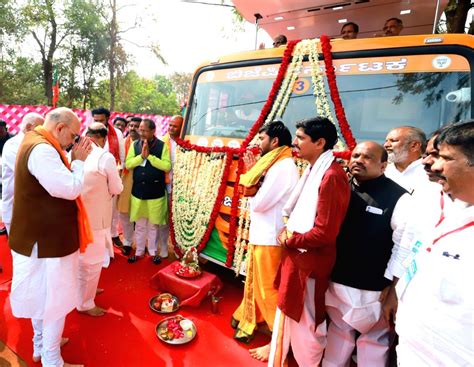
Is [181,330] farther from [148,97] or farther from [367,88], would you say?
[148,97]

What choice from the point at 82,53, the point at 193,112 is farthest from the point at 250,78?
the point at 82,53

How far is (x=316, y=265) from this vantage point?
1989 millimetres

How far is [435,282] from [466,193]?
0.37 metres

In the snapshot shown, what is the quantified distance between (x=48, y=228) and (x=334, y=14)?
13.5ft

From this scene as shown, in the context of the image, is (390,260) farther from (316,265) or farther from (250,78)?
(250,78)

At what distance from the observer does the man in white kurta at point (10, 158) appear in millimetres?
3211

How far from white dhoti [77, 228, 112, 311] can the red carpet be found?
17 cm

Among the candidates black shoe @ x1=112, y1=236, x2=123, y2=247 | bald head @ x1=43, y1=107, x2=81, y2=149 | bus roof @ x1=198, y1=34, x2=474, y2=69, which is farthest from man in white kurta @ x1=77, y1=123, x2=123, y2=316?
bus roof @ x1=198, y1=34, x2=474, y2=69

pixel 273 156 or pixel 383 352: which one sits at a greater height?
pixel 273 156

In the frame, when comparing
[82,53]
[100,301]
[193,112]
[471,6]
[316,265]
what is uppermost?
[82,53]

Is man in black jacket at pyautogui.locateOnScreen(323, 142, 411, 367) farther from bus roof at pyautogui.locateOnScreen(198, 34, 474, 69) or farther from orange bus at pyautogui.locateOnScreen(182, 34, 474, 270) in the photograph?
bus roof at pyautogui.locateOnScreen(198, 34, 474, 69)

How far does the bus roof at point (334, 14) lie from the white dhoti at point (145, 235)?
3.21m

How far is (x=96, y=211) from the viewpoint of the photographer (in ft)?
9.25

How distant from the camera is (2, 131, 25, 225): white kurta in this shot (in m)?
3.21
